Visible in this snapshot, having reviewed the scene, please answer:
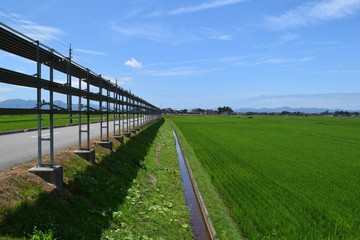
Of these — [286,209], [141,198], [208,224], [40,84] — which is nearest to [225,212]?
[208,224]

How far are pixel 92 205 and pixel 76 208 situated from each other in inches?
25.8

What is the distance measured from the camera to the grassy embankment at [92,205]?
546 centimetres

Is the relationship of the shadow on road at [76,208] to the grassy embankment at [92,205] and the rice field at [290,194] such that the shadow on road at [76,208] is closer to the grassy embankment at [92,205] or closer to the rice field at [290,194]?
the grassy embankment at [92,205]

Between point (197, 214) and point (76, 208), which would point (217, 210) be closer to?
point (197, 214)

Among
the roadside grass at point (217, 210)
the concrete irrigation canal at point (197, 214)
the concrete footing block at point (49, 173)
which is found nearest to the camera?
the concrete footing block at point (49, 173)

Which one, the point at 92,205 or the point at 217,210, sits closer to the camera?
the point at 92,205

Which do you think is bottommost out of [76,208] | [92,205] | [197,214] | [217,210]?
[197,214]

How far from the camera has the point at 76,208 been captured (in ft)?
22.1

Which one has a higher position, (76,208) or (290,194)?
(76,208)

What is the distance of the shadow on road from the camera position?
526 centimetres

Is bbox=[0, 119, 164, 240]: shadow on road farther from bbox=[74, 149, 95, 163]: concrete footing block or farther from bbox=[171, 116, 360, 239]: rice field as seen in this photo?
bbox=[171, 116, 360, 239]: rice field

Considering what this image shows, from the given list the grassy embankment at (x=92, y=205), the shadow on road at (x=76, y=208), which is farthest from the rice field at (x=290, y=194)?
the shadow on road at (x=76, y=208)

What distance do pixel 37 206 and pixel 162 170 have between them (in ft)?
29.7

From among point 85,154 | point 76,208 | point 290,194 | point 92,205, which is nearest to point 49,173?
point 76,208
